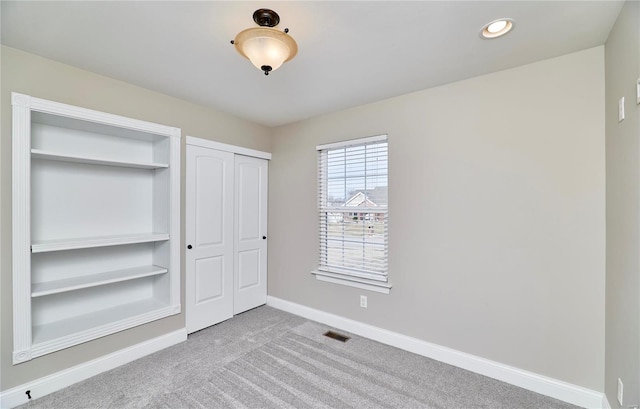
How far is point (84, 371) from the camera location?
7.38 ft

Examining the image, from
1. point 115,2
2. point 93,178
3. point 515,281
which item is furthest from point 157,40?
point 515,281

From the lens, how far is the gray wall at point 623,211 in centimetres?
141

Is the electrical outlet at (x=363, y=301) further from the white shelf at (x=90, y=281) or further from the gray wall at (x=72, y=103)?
the white shelf at (x=90, y=281)

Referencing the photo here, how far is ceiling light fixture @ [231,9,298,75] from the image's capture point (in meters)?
1.49

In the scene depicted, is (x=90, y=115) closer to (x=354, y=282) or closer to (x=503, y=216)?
(x=354, y=282)

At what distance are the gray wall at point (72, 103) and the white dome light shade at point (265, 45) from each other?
1.65m

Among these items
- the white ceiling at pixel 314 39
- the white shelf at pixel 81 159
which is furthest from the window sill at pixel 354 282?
the white shelf at pixel 81 159

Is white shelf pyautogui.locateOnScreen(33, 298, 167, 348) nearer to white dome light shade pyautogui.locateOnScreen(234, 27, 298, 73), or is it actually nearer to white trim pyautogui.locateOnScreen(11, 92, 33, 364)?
white trim pyautogui.locateOnScreen(11, 92, 33, 364)

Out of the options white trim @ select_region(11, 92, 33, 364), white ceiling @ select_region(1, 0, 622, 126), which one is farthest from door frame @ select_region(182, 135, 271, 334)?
white trim @ select_region(11, 92, 33, 364)

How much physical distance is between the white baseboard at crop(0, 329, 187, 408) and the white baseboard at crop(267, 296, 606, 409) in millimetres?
1606

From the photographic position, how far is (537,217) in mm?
2127

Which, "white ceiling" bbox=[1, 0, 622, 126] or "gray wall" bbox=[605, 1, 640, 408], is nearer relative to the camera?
"gray wall" bbox=[605, 1, 640, 408]

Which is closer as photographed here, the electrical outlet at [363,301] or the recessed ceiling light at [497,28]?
the recessed ceiling light at [497,28]

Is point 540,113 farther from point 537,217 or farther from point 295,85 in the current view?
point 295,85
